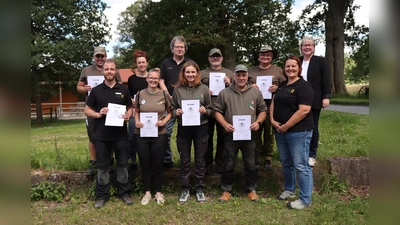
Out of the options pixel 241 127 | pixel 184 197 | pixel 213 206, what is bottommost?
pixel 213 206

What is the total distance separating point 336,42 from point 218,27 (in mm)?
11386

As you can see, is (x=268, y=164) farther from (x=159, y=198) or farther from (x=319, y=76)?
(x=159, y=198)

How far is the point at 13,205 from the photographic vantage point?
4.62 ft

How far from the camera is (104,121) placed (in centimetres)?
464

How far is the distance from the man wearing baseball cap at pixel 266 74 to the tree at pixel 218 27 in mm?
14715

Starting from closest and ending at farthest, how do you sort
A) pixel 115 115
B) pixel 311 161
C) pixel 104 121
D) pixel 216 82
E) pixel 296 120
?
pixel 296 120 < pixel 115 115 < pixel 104 121 < pixel 216 82 < pixel 311 161

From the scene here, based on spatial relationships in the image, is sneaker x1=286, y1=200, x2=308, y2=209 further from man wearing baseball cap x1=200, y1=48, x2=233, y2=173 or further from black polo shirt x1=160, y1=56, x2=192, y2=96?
black polo shirt x1=160, y1=56, x2=192, y2=96

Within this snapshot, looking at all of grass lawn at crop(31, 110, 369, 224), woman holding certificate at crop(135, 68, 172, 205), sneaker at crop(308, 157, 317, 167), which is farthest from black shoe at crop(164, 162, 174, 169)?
sneaker at crop(308, 157, 317, 167)

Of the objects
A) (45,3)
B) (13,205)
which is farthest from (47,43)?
(13,205)

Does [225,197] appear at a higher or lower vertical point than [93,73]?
lower

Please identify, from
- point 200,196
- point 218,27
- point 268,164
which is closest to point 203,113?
point 200,196

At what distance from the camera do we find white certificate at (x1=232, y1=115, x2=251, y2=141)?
15.3 feet

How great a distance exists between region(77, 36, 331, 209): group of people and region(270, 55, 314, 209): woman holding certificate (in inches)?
0.6

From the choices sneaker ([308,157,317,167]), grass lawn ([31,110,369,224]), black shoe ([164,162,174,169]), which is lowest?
grass lawn ([31,110,369,224])
